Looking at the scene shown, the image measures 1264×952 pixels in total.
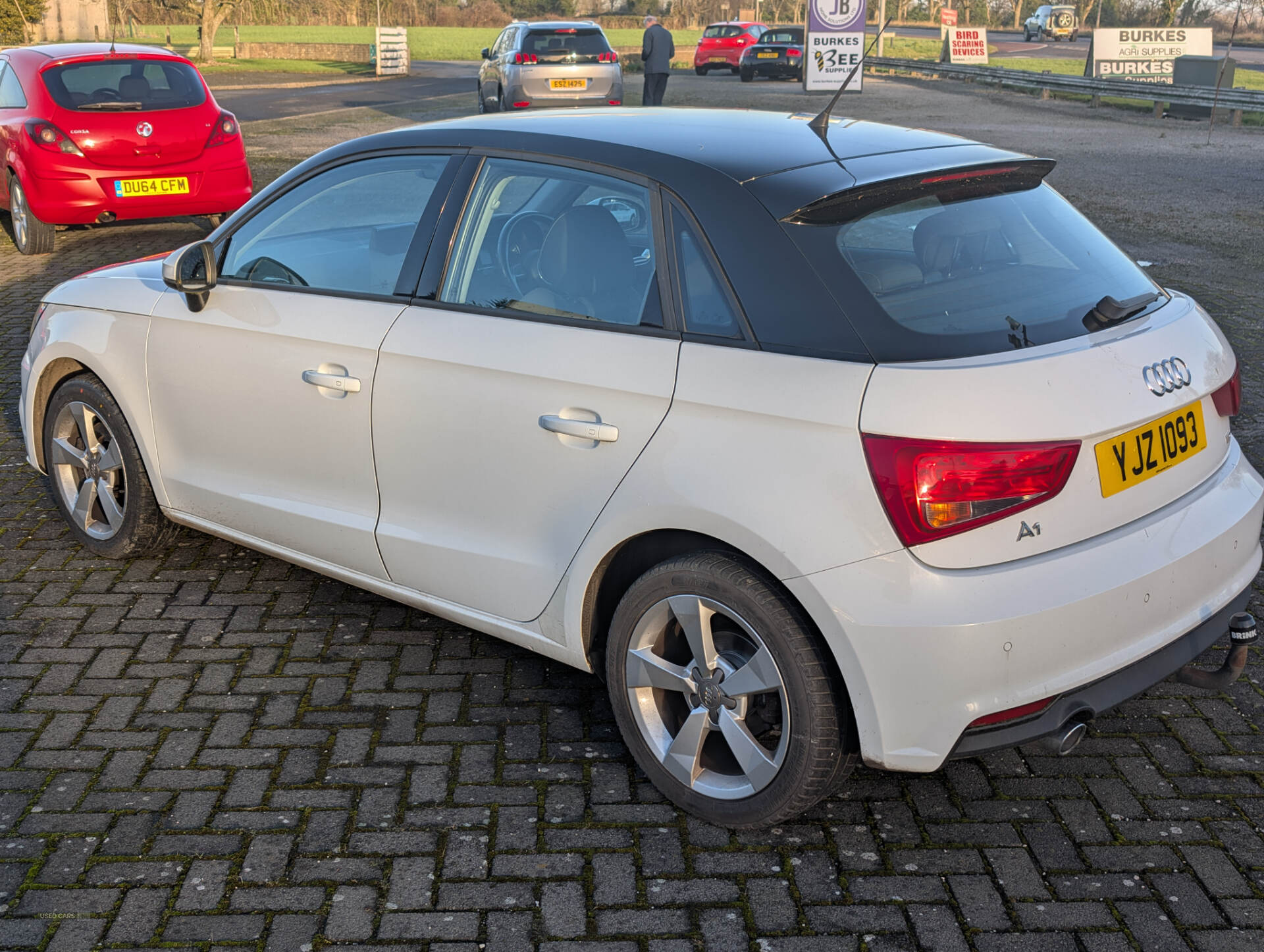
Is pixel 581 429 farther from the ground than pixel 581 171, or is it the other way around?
pixel 581 171

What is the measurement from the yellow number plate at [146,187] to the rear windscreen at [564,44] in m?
11.4

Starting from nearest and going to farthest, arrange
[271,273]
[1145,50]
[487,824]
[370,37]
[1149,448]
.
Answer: [1149,448], [487,824], [271,273], [1145,50], [370,37]

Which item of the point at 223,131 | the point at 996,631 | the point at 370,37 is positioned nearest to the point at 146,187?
the point at 223,131

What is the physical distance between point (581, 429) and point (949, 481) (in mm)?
945

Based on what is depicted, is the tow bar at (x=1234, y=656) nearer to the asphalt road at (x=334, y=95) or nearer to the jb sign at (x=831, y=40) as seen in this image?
the jb sign at (x=831, y=40)

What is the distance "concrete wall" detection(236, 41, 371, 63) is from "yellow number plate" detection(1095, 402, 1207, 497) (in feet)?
166

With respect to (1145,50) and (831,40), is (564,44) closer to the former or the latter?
(831,40)

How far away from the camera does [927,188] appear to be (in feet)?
9.95

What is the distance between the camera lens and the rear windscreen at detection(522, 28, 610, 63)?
2055 cm

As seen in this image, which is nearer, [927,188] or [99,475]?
[927,188]

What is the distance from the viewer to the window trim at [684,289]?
2.81m

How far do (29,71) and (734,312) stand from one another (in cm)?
983

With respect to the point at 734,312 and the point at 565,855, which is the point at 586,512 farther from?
the point at 565,855

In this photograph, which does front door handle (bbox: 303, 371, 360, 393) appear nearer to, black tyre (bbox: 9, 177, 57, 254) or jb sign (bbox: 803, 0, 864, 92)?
black tyre (bbox: 9, 177, 57, 254)
